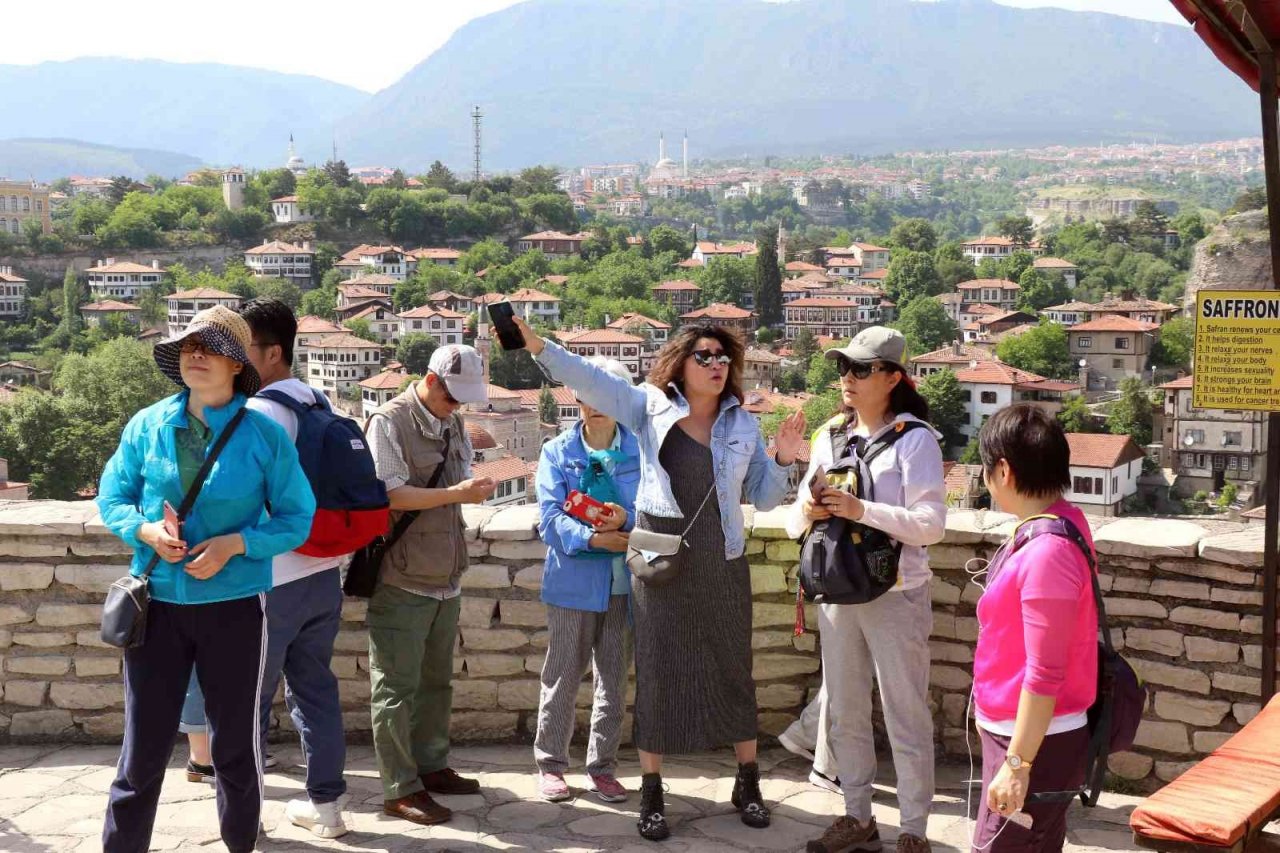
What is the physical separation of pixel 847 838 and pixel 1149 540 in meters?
1.13

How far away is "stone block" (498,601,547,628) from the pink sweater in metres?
1.73

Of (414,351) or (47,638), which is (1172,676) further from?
(414,351)

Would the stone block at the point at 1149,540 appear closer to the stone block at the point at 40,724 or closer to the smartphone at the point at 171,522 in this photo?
the smartphone at the point at 171,522

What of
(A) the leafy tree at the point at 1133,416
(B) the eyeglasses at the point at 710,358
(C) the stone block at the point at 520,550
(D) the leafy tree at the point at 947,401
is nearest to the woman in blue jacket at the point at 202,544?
(B) the eyeglasses at the point at 710,358

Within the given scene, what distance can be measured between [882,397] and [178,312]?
81.5 meters

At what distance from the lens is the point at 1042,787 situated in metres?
2.29

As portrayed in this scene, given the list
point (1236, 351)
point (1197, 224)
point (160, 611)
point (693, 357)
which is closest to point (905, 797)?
point (693, 357)

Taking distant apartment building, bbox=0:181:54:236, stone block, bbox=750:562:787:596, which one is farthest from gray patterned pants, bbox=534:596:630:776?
distant apartment building, bbox=0:181:54:236

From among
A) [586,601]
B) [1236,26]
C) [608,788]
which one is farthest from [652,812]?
[1236,26]

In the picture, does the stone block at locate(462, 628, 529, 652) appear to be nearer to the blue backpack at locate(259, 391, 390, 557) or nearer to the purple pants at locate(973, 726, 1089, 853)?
the blue backpack at locate(259, 391, 390, 557)

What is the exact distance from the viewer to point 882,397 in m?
3.12

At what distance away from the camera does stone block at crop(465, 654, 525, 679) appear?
12.8ft

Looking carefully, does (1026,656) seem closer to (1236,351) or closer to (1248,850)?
(1248,850)

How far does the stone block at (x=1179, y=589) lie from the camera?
11.2 ft
